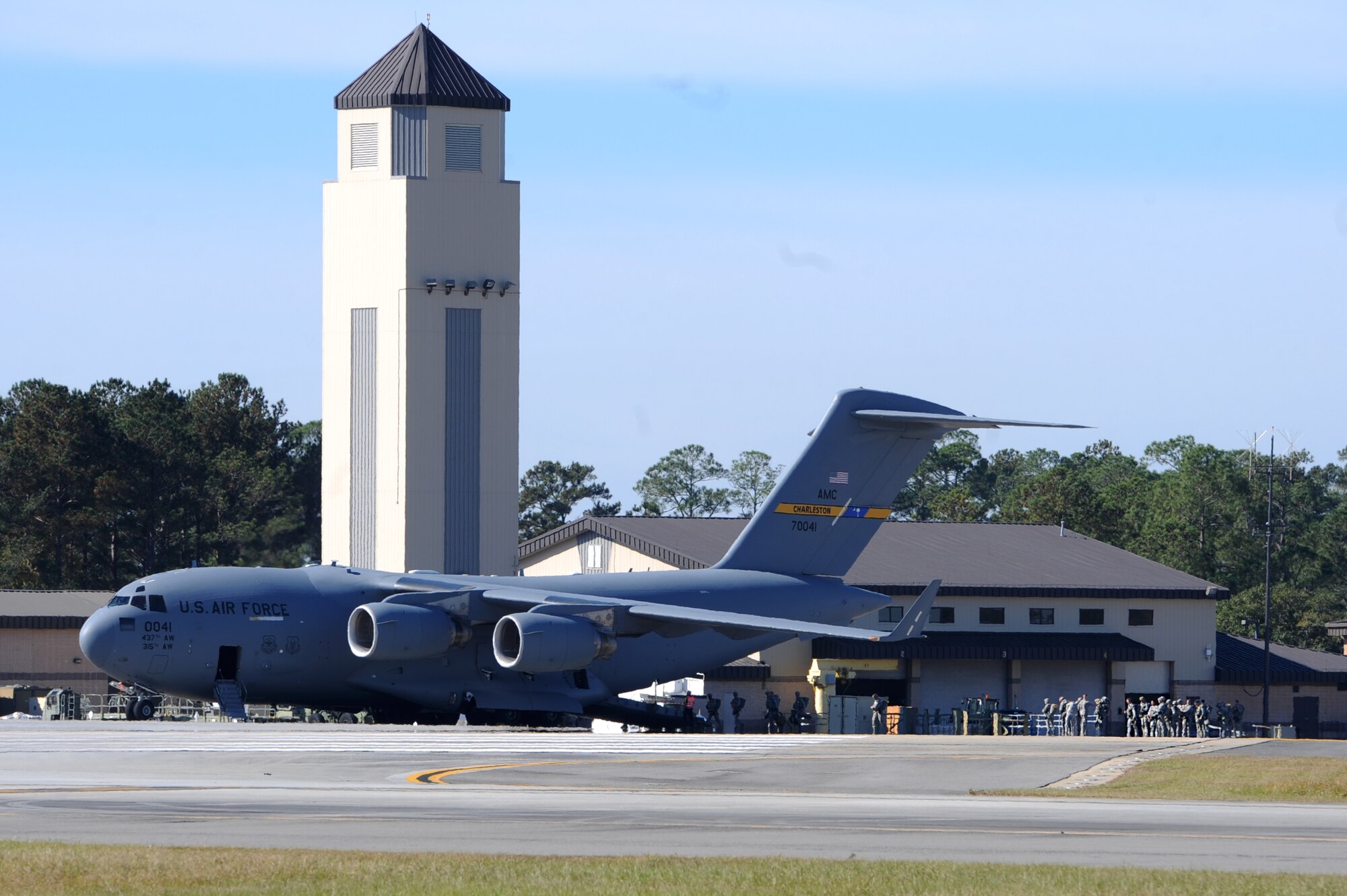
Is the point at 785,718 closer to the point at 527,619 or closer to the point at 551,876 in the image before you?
the point at 527,619

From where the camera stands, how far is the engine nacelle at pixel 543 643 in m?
36.3

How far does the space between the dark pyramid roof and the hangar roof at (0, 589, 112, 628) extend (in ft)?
61.5

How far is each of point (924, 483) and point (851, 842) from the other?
397 feet

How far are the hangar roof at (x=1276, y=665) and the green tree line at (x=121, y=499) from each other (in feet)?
117

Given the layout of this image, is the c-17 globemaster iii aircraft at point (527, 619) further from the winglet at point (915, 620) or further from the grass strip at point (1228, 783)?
the grass strip at point (1228, 783)

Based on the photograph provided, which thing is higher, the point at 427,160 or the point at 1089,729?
the point at 427,160

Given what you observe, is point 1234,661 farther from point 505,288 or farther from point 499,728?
point 499,728

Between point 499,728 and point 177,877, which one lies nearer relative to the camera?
point 177,877

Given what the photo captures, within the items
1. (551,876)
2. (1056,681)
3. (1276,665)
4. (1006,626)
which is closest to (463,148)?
(1006,626)

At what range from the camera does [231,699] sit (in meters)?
36.0

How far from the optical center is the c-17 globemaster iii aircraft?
118ft

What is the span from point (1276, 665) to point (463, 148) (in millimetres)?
31240

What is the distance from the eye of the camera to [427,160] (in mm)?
63125

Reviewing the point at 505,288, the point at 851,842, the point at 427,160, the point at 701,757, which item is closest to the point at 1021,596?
the point at 505,288
